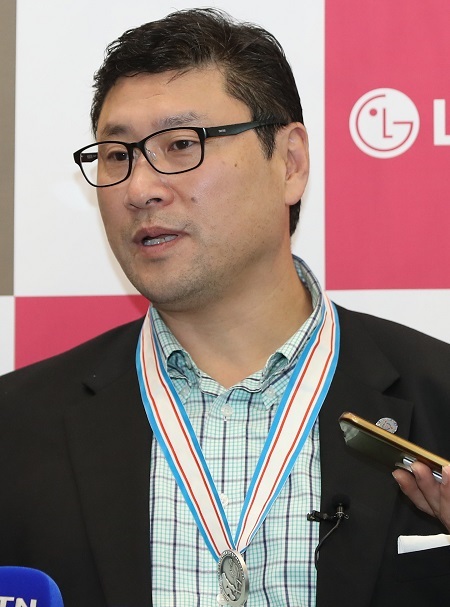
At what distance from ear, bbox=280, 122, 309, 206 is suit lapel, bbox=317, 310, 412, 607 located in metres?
0.40

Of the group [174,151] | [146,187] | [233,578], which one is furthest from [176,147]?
[233,578]

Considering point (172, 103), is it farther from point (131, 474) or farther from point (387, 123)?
point (131, 474)

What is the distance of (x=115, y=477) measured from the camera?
2.16 metres

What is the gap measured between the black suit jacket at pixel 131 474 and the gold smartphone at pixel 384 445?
44cm

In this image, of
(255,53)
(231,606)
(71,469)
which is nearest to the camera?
(231,606)

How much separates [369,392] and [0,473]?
2.85 ft

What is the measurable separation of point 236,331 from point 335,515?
21.5 inches

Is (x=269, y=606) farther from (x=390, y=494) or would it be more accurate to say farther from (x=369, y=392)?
(x=369, y=392)

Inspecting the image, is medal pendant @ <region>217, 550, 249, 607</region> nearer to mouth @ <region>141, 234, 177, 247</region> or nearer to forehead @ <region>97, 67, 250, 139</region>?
mouth @ <region>141, 234, 177, 247</region>

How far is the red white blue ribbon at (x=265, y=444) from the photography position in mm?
2084

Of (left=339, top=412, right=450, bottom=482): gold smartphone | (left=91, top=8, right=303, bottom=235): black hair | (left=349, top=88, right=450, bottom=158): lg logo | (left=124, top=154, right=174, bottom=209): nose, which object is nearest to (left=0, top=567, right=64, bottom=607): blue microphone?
(left=339, top=412, right=450, bottom=482): gold smartphone

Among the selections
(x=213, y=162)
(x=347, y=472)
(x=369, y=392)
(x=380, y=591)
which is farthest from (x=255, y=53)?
(x=380, y=591)

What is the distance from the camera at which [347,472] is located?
6.89ft

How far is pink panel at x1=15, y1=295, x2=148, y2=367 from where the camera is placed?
2.73m
